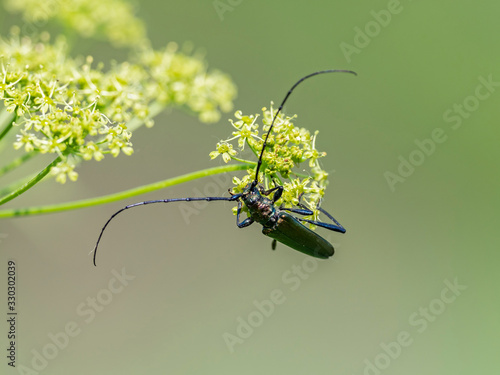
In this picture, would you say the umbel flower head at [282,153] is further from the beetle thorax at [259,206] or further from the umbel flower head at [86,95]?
the umbel flower head at [86,95]

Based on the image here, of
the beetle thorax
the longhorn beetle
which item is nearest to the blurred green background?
the longhorn beetle

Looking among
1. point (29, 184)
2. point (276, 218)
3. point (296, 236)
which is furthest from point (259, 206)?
point (29, 184)

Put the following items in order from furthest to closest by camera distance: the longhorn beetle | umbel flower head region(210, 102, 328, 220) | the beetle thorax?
1. the beetle thorax
2. the longhorn beetle
3. umbel flower head region(210, 102, 328, 220)

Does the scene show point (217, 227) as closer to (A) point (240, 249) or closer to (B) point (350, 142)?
(A) point (240, 249)

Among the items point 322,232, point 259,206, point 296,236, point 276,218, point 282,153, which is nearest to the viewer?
point 282,153

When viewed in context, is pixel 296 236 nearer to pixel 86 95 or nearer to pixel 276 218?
pixel 276 218

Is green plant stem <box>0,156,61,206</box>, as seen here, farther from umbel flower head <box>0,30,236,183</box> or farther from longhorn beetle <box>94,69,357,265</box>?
longhorn beetle <box>94,69,357,265</box>
